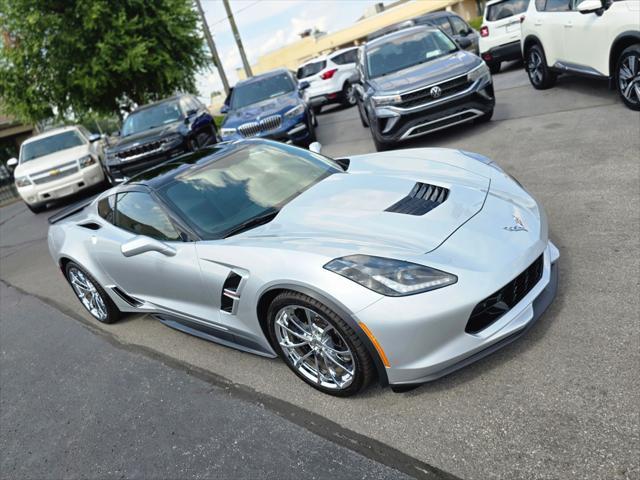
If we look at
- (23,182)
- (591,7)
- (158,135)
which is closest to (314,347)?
(591,7)

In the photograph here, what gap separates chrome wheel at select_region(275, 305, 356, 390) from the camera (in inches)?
119

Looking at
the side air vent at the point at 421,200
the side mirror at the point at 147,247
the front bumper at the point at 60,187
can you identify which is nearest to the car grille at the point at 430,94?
the side air vent at the point at 421,200

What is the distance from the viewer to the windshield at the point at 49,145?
13367mm

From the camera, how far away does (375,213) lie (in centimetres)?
340

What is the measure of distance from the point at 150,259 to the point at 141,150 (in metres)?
7.91

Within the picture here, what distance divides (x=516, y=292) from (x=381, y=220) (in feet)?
2.86

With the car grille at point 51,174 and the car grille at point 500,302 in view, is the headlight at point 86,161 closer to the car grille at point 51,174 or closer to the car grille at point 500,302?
the car grille at point 51,174

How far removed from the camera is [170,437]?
10.6 ft

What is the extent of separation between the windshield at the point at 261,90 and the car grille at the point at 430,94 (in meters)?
4.31

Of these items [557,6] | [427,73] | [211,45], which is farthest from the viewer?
[211,45]

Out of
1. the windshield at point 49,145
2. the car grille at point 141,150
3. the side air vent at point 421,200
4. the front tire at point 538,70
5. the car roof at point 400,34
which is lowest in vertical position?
the front tire at point 538,70

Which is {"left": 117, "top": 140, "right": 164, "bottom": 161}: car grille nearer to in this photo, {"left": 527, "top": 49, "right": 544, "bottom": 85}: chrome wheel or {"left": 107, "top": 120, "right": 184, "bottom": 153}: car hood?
{"left": 107, "top": 120, "right": 184, "bottom": 153}: car hood

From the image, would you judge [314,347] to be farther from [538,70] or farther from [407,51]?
[538,70]

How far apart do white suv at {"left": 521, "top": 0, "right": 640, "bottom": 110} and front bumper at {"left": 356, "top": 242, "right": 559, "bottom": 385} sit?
520 centimetres
